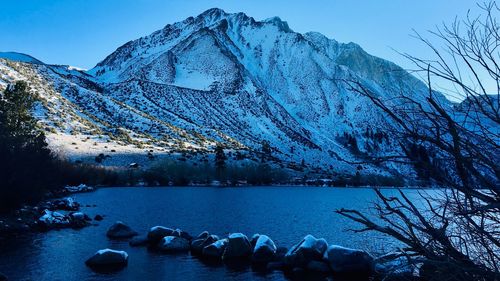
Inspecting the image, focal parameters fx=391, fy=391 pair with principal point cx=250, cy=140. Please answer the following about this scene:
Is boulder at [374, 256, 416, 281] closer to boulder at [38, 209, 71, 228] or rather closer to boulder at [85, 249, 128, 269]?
boulder at [85, 249, 128, 269]

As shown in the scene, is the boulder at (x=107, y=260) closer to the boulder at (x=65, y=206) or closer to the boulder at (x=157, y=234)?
the boulder at (x=157, y=234)

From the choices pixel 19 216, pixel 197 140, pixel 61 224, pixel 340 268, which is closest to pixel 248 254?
pixel 340 268

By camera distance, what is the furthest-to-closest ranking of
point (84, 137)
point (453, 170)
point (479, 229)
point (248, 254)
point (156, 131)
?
point (156, 131) < point (84, 137) < point (248, 254) < point (453, 170) < point (479, 229)

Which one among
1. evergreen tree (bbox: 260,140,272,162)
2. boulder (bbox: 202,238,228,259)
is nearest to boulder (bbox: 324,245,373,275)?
boulder (bbox: 202,238,228,259)

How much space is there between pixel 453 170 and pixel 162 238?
1030 inches

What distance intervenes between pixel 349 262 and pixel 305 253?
105 inches

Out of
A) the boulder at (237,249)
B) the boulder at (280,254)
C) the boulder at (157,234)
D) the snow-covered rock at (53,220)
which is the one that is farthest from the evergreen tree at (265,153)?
the boulder at (237,249)

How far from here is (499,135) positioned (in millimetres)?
4070

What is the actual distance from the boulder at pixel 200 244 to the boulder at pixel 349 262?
340 inches

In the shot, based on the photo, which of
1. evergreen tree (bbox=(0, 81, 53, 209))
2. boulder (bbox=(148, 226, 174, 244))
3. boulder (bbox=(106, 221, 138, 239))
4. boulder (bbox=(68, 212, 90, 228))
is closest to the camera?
boulder (bbox=(148, 226, 174, 244))

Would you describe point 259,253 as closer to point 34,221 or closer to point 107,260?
point 107,260

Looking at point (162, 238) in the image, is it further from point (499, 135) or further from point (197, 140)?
point (197, 140)

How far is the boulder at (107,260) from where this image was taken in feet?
70.7

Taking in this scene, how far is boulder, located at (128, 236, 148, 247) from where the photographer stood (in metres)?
27.8
